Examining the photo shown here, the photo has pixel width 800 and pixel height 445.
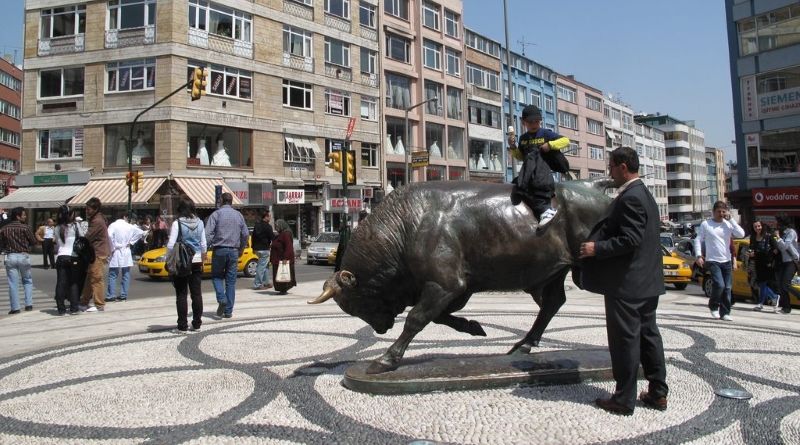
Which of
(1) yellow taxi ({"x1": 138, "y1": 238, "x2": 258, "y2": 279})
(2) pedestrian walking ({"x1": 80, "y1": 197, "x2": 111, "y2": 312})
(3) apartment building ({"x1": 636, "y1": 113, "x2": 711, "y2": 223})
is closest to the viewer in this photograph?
(2) pedestrian walking ({"x1": 80, "y1": 197, "x2": 111, "y2": 312})

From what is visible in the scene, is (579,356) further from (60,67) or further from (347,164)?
(60,67)

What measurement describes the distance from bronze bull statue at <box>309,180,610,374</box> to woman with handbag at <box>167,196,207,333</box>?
4.12 metres

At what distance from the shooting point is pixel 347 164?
18.8 meters

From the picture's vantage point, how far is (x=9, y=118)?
58250 millimetres

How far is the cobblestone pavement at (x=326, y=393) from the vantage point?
3.69 meters

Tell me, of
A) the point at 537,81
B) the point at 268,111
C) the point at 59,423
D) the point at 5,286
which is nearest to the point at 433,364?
the point at 59,423

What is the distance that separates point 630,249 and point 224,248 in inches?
275

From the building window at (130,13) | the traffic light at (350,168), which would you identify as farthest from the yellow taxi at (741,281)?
the building window at (130,13)

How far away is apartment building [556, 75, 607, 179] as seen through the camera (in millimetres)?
64938

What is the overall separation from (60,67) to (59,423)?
Result: 32570 mm

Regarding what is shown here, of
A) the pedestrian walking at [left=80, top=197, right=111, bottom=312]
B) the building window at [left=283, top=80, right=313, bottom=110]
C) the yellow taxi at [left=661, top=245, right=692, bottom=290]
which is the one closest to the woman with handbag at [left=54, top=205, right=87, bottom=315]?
the pedestrian walking at [left=80, top=197, right=111, bottom=312]

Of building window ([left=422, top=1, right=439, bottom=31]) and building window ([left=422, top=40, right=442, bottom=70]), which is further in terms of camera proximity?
building window ([left=422, top=1, right=439, bottom=31])

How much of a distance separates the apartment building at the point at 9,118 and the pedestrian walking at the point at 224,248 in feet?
186

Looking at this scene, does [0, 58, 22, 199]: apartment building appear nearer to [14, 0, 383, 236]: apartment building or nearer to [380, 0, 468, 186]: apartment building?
[14, 0, 383, 236]: apartment building
